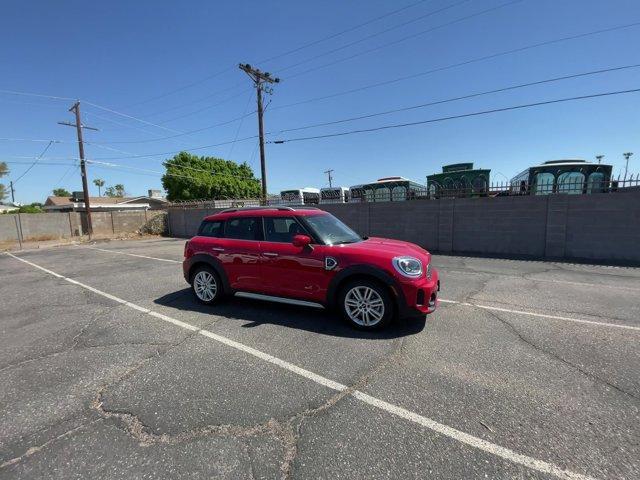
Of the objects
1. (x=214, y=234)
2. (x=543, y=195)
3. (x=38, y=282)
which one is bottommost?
(x=38, y=282)

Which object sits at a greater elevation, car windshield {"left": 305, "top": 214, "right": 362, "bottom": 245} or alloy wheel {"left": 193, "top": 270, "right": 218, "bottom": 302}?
car windshield {"left": 305, "top": 214, "right": 362, "bottom": 245}

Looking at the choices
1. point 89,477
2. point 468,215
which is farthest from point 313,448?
point 468,215

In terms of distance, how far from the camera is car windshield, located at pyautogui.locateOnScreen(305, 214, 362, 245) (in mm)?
4647

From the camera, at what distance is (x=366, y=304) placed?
4180 millimetres

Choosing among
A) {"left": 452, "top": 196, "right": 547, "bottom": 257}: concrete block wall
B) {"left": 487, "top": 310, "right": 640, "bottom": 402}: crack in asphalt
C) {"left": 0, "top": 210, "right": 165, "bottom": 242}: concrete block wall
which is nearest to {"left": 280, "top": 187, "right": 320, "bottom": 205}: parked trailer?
{"left": 452, "top": 196, "right": 547, "bottom": 257}: concrete block wall

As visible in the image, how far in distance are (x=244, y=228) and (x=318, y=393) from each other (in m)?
3.06

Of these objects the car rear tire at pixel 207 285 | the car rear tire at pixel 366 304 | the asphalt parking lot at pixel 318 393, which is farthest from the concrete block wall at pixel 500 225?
the car rear tire at pixel 207 285

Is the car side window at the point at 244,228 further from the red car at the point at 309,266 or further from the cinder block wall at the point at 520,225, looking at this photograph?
the cinder block wall at the point at 520,225

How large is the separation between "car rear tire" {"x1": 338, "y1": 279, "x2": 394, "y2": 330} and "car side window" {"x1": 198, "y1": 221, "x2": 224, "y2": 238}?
246cm

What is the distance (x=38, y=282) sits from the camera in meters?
8.25

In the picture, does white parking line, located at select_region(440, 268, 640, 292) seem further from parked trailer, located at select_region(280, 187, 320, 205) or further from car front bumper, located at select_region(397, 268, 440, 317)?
parked trailer, located at select_region(280, 187, 320, 205)

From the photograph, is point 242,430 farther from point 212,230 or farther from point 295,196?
point 295,196

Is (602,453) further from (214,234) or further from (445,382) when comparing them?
(214,234)

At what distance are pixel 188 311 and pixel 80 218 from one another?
87.6 ft
